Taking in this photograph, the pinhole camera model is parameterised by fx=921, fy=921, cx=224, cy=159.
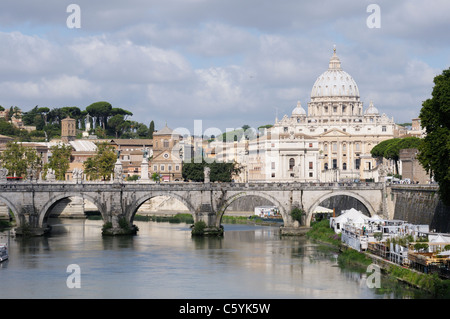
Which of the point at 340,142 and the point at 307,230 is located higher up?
the point at 340,142

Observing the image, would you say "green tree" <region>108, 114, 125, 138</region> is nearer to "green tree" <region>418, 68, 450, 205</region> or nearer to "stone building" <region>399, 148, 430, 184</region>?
"stone building" <region>399, 148, 430, 184</region>

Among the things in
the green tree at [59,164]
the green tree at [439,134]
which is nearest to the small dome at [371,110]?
the green tree at [59,164]

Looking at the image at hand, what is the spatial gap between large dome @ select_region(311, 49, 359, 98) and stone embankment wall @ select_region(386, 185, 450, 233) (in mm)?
110958

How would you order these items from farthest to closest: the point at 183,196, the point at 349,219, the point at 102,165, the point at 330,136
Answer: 1. the point at 330,136
2. the point at 102,165
3. the point at 183,196
4. the point at 349,219

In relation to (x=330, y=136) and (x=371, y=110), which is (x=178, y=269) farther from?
(x=371, y=110)

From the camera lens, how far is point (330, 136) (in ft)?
536

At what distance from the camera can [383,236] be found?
53938 millimetres

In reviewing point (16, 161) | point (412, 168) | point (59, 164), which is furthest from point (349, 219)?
point (59, 164)

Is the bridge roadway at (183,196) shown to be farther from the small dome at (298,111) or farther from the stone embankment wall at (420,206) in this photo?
the small dome at (298,111)

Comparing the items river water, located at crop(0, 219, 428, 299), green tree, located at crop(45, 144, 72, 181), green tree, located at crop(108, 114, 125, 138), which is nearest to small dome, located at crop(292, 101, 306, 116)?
green tree, located at crop(108, 114, 125, 138)

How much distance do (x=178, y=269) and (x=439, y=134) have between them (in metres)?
16.7
